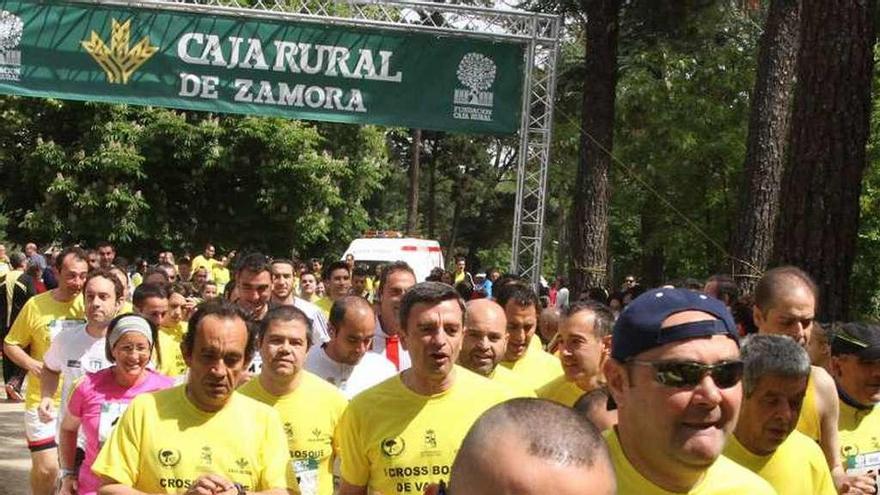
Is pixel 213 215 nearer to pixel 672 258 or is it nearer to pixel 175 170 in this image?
pixel 175 170

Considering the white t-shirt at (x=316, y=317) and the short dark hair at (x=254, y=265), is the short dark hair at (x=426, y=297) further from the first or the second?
the short dark hair at (x=254, y=265)

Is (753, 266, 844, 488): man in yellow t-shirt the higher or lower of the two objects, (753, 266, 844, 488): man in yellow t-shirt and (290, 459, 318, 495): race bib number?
the higher

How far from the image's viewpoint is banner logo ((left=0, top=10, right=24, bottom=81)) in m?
17.8

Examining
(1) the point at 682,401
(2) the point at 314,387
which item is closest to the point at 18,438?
(2) the point at 314,387

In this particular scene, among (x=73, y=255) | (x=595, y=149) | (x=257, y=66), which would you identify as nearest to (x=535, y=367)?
(x=73, y=255)

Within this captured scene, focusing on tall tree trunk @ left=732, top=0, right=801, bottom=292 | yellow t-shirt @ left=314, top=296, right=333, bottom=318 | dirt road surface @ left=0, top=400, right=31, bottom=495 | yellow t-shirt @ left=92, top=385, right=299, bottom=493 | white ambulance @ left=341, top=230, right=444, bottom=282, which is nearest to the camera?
yellow t-shirt @ left=92, top=385, right=299, bottom=493

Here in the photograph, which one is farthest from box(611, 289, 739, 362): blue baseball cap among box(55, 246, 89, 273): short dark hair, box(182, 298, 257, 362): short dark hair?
box(55, 246, 89, 273): short dark hair

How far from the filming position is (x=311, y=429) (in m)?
6.14

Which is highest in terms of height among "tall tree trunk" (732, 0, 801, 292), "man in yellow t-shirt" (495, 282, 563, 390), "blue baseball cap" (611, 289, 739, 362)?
"tall tree trunk" (732, 0, 801, 292)

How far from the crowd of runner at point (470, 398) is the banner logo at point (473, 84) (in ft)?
32.8

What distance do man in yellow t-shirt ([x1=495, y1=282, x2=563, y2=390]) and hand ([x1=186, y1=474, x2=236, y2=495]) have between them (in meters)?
2.80

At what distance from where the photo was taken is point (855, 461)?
18.2 ft

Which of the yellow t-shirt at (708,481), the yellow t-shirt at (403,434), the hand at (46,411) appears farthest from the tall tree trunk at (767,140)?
the yellow t-shirt at (708,481)

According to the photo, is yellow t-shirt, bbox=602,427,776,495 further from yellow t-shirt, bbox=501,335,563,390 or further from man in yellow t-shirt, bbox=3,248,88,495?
man in yellow t-shirt, bbox=3,248,88,495
